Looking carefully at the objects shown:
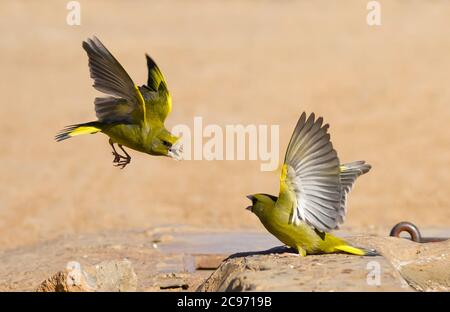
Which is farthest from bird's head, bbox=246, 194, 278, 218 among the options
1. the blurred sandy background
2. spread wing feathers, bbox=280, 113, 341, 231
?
the blurred sandy background

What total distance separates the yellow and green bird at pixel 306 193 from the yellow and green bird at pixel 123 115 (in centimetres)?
61

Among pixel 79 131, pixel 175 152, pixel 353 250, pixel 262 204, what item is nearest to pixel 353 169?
pixel 353 250

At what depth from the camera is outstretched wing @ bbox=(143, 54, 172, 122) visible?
6145 millimetres

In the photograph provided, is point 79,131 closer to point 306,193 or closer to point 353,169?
point 306,193

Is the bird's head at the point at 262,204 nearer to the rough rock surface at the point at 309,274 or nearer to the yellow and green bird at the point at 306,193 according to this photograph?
the yellow and green bird at the point at 306,193

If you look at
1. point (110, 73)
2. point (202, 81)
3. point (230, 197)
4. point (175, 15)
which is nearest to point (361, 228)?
point (230, 197)

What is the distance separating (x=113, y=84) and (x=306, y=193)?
1.31 metres

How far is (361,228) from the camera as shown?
403 inches

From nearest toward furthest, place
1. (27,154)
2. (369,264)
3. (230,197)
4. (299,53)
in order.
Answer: (369,264) < (230,197) < (27,154) < (299,53)

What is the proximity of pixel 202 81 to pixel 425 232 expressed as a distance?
8.51 meters

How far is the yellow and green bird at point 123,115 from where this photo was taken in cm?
580

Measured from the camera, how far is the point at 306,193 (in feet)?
18.8

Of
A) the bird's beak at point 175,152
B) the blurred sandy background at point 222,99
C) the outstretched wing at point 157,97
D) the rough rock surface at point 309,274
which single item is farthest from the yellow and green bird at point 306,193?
the blurred sandy background at point 222,99
